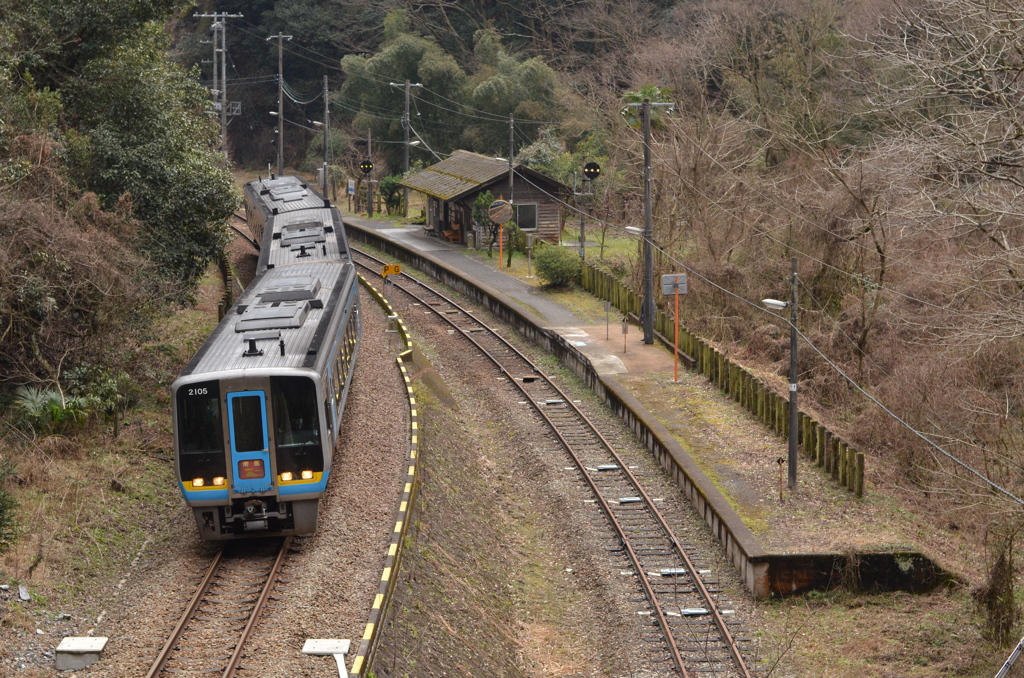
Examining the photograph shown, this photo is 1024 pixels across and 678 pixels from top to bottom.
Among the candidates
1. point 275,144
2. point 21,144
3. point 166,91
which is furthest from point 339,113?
point 21,144

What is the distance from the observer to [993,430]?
1961 centimetres

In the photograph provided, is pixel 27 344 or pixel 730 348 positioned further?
pixel 730 348

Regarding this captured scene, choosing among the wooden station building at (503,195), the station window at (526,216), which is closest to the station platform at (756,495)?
the station window at (526,216)

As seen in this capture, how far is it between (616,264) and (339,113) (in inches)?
1333

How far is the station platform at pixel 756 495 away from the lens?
1631 cm

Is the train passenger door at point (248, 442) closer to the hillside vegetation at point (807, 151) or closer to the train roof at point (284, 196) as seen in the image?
the hillside vegetation at point (807, 151)

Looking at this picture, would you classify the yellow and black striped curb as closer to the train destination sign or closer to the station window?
the train destination sign

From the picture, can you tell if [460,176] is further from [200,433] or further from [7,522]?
[7,522]

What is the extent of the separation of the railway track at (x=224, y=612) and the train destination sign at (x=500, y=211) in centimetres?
2500

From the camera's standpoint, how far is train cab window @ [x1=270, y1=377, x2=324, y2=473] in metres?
13.7

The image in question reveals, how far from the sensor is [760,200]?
34688mm

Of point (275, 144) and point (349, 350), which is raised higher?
point (275, 144)

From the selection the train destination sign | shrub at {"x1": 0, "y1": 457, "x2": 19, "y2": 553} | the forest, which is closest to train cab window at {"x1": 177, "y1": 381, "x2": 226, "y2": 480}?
shrub at {"x1": 0, "y1": 457, "x2": 19, "y2": 553}

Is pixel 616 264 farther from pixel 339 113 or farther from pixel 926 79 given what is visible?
pixel 339 113
